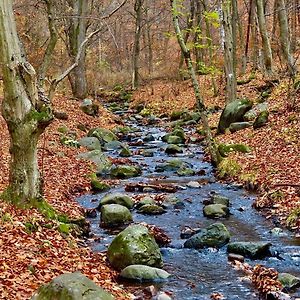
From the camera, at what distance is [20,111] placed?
7984mm

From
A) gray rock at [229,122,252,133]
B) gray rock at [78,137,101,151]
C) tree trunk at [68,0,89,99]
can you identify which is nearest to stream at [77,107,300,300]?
gray rock at [78,137,101,151]

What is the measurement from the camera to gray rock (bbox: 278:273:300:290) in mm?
6828

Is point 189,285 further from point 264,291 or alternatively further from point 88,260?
point 88,260

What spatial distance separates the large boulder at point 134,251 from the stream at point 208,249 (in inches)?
13.1

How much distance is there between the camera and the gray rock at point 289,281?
22.4 feet

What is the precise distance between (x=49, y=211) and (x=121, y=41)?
143 feet

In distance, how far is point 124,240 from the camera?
793 cm

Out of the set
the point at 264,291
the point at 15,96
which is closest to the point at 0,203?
the point at 15,96

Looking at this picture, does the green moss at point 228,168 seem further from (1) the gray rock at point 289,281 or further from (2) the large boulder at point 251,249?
(1) the gray rock at point 289,281

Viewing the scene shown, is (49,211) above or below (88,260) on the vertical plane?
above

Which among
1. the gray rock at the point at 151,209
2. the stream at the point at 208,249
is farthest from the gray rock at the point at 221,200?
the gray rock at the point at 151,209

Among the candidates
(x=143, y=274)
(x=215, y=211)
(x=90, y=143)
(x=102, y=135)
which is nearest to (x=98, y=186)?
(x=215, y=211)

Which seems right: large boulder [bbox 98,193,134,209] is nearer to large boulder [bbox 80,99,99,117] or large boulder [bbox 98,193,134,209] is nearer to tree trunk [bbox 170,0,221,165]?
tree trunk [bbox 170,0,221,165]

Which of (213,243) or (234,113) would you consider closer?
(213,243)
